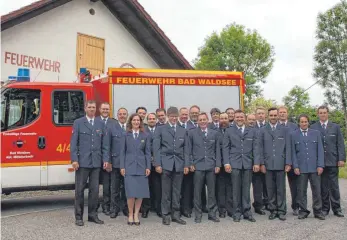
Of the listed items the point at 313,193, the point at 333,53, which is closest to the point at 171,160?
the point at 313,193

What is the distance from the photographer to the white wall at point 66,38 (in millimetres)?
12593

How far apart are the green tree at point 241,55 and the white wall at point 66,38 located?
30.7 meters

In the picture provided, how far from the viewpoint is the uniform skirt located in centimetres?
721

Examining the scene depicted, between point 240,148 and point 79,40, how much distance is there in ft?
26.9

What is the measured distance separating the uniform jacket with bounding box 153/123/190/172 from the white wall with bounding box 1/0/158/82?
643 cm

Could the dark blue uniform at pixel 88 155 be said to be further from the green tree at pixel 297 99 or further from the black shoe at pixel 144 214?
the green tree at pixel 297 99

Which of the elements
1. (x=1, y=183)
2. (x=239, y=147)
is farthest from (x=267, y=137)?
(x=1, y=183)

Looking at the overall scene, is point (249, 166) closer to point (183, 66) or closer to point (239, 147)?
point (239, 147)

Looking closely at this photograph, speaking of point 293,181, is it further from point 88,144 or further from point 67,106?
point 67,106

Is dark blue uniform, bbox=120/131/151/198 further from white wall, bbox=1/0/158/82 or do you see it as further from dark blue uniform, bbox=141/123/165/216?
white wall, bbox=1/0/158/82

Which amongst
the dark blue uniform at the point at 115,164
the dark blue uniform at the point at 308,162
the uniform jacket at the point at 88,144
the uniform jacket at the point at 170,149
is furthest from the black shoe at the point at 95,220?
the dark blue uniform at the point at 308,162

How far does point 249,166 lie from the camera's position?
7.73m

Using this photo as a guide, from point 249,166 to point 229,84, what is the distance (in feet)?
7.85

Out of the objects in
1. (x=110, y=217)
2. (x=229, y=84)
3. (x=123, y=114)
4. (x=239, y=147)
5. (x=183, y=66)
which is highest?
(x=183, y=66)
